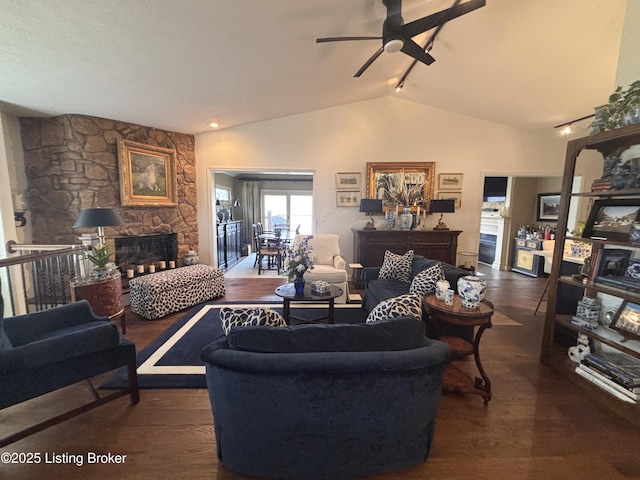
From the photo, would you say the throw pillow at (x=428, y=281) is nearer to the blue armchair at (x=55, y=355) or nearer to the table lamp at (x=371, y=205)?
the table lamp at (x=371, y=205)

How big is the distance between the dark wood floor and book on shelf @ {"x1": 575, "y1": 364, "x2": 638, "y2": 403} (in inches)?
4.3

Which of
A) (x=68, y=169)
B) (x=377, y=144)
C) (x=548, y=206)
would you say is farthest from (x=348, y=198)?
(x=548, y=206)

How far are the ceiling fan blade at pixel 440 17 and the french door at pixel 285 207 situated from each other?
6.33 metres

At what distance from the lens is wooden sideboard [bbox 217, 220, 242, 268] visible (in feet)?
19.2

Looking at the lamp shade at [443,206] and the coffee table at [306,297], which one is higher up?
the lamp shade at [443,206]

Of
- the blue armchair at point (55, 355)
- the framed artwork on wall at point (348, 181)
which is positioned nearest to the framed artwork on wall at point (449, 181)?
the framed artwork on wall at point (348, 181)

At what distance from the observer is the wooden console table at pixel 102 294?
8.79ft

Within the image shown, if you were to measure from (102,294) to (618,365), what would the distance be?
4.71m

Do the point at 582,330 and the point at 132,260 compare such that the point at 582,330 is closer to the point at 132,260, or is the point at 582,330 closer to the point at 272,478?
the point at 272,478

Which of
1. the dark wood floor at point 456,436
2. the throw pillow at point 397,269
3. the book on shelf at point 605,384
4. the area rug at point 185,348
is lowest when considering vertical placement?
the dark wood floor at point 456,436

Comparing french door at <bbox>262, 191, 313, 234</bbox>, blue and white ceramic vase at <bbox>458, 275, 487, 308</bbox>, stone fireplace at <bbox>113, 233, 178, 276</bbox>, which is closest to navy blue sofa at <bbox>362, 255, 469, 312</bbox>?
blue and white ceramic vase at <bbox>458, 275, 487, 308</bbox>

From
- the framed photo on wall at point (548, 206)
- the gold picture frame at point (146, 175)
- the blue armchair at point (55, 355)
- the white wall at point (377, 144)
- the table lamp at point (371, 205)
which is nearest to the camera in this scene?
the blue armchair at point (55, 355)

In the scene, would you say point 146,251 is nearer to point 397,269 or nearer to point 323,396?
point 397,269

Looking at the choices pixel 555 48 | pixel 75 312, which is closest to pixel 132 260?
pixel 75 312
